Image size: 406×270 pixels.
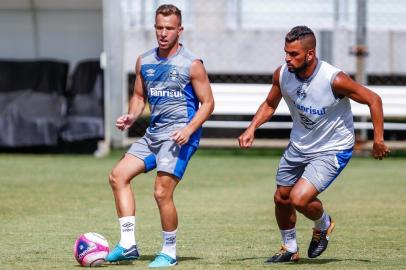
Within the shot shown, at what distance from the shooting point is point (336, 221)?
38.3 ft

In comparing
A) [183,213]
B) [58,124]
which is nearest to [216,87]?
Result: [58,124]

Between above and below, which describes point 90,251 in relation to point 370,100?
below

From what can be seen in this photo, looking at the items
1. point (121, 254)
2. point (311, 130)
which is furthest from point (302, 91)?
point (121, 254)

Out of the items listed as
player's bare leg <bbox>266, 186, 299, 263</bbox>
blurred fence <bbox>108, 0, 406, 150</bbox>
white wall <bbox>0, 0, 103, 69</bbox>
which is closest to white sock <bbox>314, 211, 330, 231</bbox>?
player's bare leg <bbox>266, 186, 299, 263</bbox>

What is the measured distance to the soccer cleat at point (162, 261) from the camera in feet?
26.9

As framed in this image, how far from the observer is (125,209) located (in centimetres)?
838

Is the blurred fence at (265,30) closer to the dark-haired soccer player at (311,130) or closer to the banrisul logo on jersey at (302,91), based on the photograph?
the dark-haired soccer player at (311,130)

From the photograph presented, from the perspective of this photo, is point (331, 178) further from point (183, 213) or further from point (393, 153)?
point (393, 153)

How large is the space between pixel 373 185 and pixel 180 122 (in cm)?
734

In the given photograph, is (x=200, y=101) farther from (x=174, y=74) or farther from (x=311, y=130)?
(x=311, y=130)

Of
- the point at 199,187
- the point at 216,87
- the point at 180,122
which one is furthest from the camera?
the point at 216,87

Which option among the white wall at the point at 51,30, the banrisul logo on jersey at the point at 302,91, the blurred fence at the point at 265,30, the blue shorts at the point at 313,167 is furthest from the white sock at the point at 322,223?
the white wall at the point at 51,30

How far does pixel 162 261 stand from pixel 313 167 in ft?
4.47

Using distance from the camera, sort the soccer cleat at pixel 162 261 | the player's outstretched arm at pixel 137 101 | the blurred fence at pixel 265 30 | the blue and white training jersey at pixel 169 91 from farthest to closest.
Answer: the blurred fence at pixel 265 30
the player's outstretched arm at pixel 137 101
the blue and white training jersey at pixel 169 91
the soccer cleat at pixel 162 261
